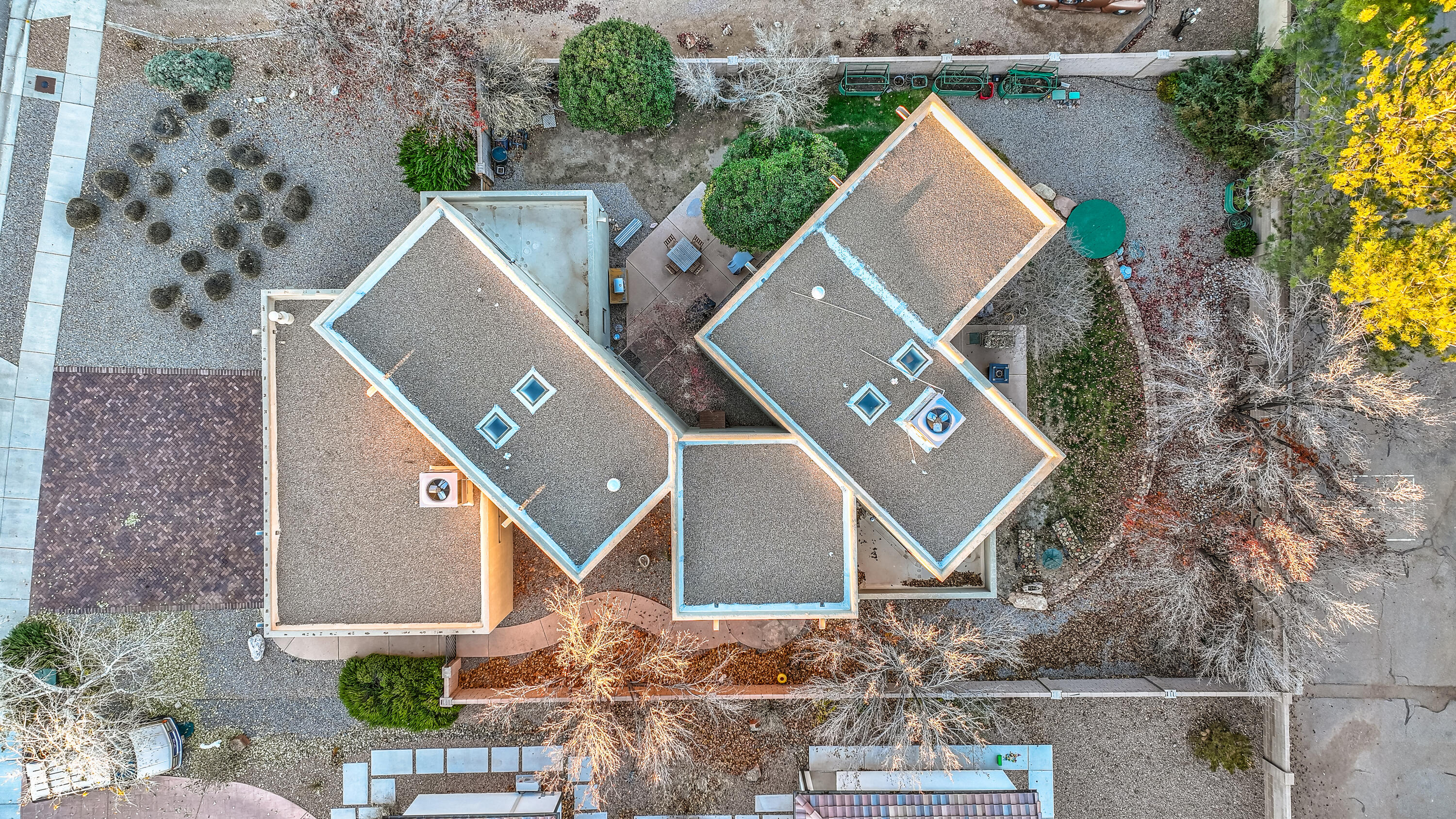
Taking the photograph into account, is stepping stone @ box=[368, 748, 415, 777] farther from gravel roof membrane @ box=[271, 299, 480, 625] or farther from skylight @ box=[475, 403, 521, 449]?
skylight @ box=[475, 403, 521, 449]

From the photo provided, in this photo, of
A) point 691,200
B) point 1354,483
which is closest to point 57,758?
point 691,200

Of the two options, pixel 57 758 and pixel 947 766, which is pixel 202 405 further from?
pixel 947 766

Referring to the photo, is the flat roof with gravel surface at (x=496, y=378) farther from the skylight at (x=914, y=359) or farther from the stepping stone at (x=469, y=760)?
the stepping stone at (x=469, y=760)

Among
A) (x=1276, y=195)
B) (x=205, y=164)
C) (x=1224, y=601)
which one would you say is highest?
Answer: (x=205, y=164)

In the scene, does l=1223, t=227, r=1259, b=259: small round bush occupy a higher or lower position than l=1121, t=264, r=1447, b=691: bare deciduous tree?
higher

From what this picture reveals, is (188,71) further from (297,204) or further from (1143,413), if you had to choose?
(1143,413)

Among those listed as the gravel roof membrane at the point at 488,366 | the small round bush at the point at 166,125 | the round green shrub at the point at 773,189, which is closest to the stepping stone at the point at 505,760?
the gravel roof membrane at the point at 488,366

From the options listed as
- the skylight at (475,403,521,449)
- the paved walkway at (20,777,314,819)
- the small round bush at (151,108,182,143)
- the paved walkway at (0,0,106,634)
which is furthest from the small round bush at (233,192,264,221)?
the paved walkway at (20,777,314,819)
